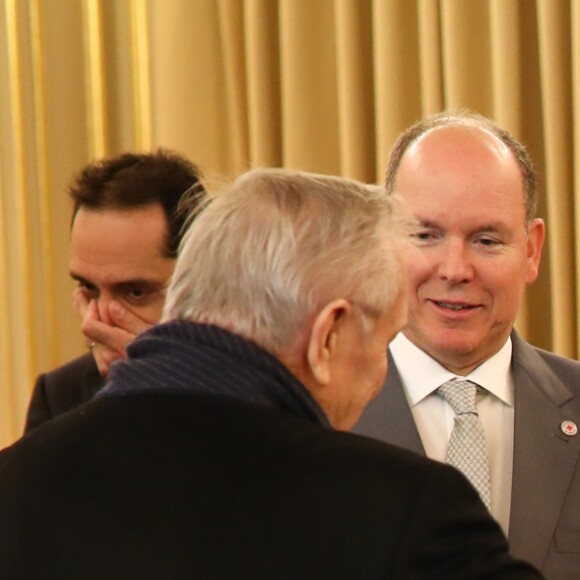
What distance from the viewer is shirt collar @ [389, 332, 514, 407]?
1909mm

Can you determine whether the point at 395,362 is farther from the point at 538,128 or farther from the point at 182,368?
the point at 538,128

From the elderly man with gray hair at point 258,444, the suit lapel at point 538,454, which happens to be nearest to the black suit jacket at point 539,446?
the suit lapel at point 538,454

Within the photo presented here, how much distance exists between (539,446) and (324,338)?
67cm

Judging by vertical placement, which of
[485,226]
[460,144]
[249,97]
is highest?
[249,97]

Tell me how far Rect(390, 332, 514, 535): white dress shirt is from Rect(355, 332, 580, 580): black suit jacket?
0.07ft

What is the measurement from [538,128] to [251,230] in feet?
5.34

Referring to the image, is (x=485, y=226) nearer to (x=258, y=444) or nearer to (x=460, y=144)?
(x=460, y=144)

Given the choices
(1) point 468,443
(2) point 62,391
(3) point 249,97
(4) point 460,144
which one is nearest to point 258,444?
(1) point 468,443

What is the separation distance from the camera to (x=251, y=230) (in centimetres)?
130

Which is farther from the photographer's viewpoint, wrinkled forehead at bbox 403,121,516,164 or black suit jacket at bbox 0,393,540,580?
wrinkled forehead at bbox 403,121,516,164

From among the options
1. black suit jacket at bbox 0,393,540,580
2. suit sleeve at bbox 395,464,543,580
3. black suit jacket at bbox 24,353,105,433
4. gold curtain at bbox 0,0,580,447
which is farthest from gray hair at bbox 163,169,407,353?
gold curtain at bbox 0,0,580,447

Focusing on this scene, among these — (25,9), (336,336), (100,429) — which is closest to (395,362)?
(336,336)

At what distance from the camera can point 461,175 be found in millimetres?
1942

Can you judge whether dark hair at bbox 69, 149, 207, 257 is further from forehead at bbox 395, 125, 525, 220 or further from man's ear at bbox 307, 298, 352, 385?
man's ear at bbox 307, 298, 352, 385
